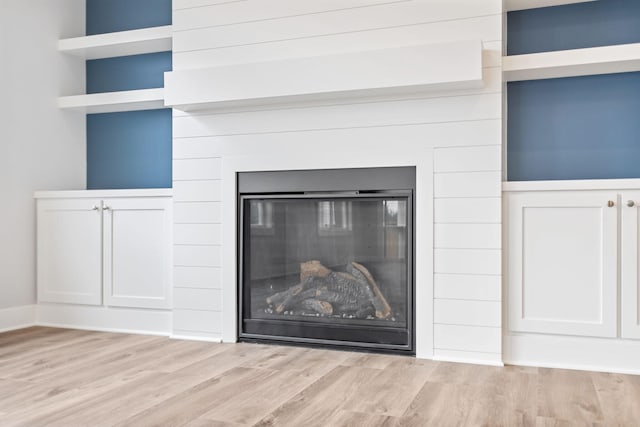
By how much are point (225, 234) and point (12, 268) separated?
137cm

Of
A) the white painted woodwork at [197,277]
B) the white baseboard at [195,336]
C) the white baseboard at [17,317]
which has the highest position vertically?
the white painted woodwork at [197,277]

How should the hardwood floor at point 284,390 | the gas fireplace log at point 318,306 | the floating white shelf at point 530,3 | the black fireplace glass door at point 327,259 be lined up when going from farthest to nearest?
the gas fireplace log at point 318,306 → the black fireplace glass door at point 327,259 → the floating white shelf at point 530,3 → the hardwood floor at point 284,390

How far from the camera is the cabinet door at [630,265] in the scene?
2.57 metres

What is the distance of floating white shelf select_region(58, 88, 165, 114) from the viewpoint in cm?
350

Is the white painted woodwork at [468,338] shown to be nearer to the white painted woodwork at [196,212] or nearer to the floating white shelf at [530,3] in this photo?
the white painted woodwork at [196,212]

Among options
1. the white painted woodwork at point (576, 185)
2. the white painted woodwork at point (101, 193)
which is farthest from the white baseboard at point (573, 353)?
the white painted woodwork at point (101, 193)

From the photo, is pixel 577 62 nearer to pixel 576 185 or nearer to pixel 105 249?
pixel 576 185

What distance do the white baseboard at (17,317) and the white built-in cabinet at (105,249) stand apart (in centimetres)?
9

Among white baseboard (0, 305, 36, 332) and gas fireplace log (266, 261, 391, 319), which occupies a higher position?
gas fireplace log (266, 261, 391, 319)

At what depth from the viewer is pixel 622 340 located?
2.59 meters

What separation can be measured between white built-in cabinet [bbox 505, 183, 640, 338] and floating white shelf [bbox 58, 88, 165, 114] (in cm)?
206

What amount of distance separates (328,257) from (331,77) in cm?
90

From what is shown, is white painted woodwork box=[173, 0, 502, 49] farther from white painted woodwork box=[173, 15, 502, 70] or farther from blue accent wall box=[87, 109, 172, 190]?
blue accent wall box=[87, 109, 172, 190]

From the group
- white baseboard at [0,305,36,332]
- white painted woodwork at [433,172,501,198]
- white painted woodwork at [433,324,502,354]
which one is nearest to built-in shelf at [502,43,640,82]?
white painted woodwork at [433,172,501,198]
